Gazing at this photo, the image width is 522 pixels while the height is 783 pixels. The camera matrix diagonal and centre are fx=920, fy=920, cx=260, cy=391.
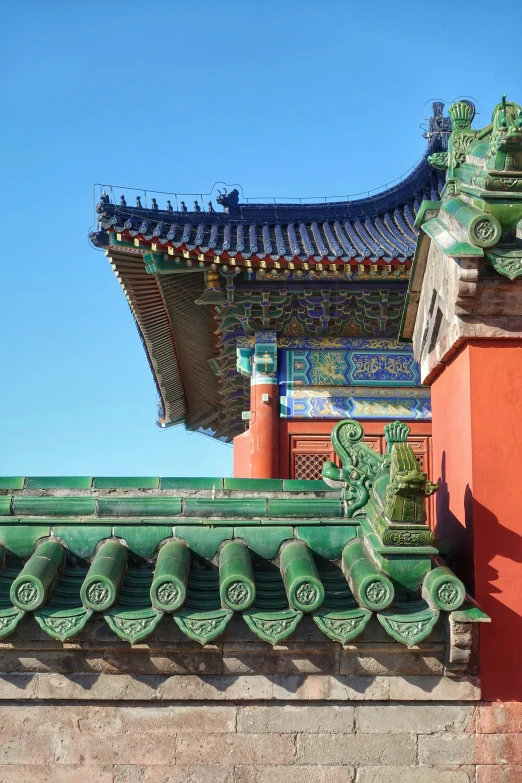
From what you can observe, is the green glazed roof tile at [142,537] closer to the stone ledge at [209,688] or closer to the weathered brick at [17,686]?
the stone ledge at [209,688]

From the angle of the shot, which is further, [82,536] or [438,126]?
[438,126]

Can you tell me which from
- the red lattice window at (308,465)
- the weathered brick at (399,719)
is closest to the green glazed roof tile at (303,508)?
the weathered brick at (399,719)

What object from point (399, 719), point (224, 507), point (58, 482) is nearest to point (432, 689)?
point (399, 719)

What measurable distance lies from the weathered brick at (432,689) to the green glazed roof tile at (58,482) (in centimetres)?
224

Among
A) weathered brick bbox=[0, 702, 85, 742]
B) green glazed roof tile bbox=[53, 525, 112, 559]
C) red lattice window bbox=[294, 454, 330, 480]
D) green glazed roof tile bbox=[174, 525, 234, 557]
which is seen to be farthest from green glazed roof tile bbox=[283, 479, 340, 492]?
red lattice window bbox=[294, 454, 330, 480]

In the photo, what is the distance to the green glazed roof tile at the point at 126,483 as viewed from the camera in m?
5.76

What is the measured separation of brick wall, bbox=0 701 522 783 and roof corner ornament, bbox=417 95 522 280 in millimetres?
2456

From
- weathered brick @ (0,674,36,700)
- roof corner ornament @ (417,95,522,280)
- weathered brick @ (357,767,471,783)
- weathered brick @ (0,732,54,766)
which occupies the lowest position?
weathered brick @ (357,767,471,783)

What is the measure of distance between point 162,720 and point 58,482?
1695mm

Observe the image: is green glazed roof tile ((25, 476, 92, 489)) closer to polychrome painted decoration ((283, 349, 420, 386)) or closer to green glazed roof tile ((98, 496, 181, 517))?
green glazed roof tile ((98, 496, 181, 517))

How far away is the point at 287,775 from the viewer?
4.76m

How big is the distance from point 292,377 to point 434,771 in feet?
27.2

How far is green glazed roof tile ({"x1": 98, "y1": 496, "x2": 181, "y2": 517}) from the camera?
18.0ft

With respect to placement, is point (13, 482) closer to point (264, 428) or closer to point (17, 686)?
point (17, 686)
